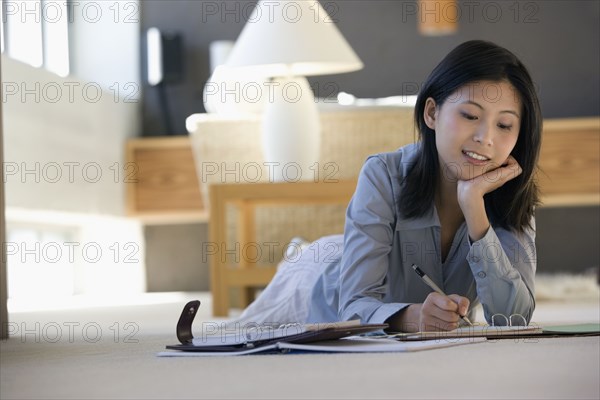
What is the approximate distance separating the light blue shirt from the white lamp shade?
166cm

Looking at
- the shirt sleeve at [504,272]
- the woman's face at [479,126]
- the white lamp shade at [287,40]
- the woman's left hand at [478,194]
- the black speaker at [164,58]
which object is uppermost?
the black speaker at [164,58]

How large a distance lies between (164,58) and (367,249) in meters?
3.76

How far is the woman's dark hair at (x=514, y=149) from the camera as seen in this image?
6.11ft

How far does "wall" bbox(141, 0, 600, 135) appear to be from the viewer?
208 inches

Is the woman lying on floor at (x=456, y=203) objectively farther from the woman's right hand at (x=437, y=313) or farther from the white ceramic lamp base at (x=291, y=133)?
the white ceramic lamp base at (x=291, y=133)

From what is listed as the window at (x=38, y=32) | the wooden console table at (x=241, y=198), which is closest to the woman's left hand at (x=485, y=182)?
the wooden console table at (x=241, y=198)

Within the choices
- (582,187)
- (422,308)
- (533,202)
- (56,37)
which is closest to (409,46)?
(582,187)

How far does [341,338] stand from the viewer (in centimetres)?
163

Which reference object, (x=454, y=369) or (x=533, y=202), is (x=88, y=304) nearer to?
(x=533, y=202)

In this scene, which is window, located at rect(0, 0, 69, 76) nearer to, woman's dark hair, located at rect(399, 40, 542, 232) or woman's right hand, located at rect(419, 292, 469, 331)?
woman's dark hair, located at rect(399, 40, 542, 232)

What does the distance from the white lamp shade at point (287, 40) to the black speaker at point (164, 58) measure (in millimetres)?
1759

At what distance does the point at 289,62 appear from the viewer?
3637 millimetres

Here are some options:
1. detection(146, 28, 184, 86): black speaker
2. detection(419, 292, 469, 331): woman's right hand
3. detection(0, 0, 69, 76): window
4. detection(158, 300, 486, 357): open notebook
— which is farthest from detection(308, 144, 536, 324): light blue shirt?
detection(146, 28, 184, 86): black speaker

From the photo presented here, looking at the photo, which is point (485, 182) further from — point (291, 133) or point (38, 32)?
point (38, 32)
